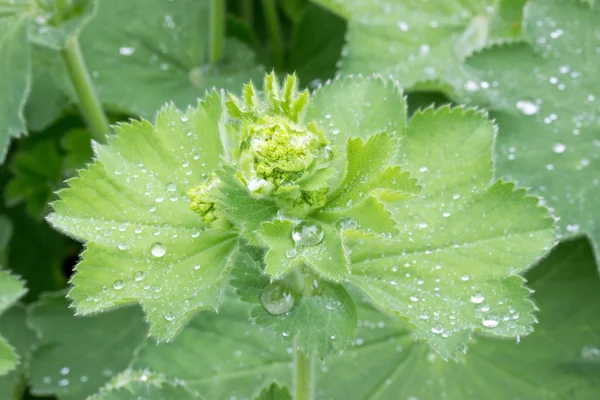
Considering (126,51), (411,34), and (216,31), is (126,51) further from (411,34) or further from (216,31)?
(411,34)

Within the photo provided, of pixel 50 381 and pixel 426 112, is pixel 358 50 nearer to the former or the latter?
pixel 426 112

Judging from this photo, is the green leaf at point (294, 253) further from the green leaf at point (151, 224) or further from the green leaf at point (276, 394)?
the green leaf at point (276, 394)

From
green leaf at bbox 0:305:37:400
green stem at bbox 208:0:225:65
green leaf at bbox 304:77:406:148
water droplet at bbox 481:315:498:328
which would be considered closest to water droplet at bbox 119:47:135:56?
green stem at bbox 208:0:225:65

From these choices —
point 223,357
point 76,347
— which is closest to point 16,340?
point 76,347

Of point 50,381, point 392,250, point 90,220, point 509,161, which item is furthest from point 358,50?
point 50,381

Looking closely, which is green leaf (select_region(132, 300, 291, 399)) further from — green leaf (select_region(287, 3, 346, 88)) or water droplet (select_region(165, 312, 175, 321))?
green leaf (select_region(287, 3, 346, 88))

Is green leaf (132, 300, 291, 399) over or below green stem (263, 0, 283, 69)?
below

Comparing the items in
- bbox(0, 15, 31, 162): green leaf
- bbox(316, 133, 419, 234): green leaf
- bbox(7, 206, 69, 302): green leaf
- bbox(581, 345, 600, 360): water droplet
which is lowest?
bbox(7, 206, 69, 302): green leaf
